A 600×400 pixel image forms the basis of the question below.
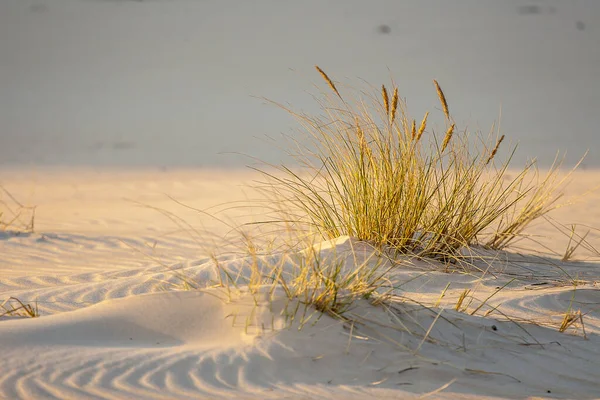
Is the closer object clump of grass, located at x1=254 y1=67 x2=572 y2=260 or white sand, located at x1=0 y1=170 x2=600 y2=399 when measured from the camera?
white sand, located at x1=0 y1=170 x2=600 y2=399

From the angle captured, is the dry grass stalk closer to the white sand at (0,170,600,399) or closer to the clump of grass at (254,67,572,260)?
the clump of grass at (254,67,572,260)

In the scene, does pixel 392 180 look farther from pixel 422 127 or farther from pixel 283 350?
pixel 283 350

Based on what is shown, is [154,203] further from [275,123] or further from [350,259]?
[275,123]

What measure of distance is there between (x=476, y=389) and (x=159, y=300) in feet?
3.22

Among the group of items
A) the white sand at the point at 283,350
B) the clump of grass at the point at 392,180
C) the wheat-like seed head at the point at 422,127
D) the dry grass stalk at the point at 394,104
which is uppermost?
the dry grass stalk at the point at 394,104

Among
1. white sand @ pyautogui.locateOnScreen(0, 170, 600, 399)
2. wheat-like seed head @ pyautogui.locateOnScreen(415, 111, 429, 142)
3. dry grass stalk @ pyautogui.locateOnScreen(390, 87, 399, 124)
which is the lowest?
white sand @ pyautogui.locateOnScreen(0, 170, 600, 399)

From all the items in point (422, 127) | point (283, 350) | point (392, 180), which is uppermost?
point (422, 127)

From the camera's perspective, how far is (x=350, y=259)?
3.60m

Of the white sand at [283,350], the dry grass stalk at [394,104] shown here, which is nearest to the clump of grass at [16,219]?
the white sand at [283,350]

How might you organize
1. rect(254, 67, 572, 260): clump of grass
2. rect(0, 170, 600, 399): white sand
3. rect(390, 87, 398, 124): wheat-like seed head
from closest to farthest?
rect(0, 170, 600, 399): white sand
rect(390, 87, 398, 124): wheat-like seed head
rect(254, 67, 572, 260): clump of grass

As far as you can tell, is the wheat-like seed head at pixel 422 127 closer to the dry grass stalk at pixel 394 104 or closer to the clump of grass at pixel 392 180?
the clump of grass at pixel 392 180

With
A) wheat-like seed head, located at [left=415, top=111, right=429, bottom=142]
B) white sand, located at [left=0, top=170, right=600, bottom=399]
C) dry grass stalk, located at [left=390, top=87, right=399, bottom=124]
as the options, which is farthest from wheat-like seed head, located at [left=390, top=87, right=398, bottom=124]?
white sand, located at [left=0, top=170, right=600, bottom=399]

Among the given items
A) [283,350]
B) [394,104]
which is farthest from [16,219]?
[283,350]

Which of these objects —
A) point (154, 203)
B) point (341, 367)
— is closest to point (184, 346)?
point (341, 367)
